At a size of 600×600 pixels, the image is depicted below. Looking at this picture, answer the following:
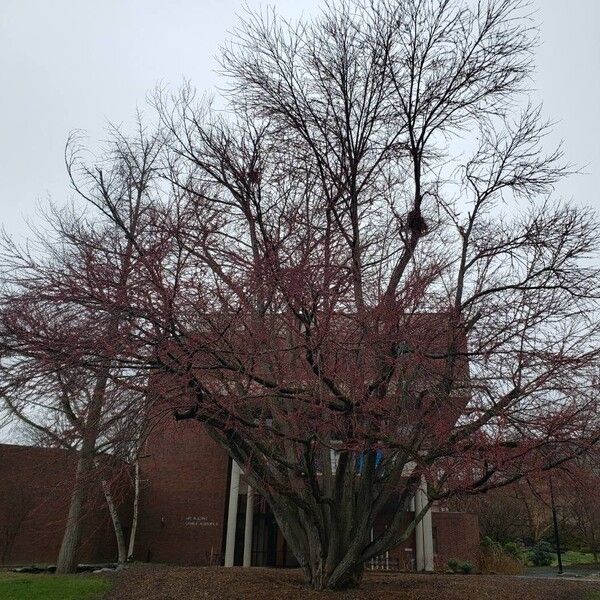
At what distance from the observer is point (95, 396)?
23.7 ft

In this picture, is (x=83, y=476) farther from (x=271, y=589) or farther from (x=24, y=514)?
(x=24, y=514)

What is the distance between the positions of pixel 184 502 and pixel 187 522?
827 millimetres

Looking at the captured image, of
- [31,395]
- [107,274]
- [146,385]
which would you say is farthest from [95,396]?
[107,274]

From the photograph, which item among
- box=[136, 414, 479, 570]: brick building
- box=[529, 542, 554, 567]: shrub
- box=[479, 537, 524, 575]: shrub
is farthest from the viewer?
box=[529, 542, 554, 567]: shrub

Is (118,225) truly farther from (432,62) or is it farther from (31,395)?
(432,62)

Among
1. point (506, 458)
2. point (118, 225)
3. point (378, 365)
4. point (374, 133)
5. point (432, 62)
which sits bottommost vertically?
point (506, 458)

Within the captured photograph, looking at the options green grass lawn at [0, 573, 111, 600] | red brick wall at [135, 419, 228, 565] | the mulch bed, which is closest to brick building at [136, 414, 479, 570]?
red brick wall at [135, 419, 228, 565]

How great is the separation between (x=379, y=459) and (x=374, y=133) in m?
6.23

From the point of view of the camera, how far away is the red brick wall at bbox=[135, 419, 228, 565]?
23.8 m

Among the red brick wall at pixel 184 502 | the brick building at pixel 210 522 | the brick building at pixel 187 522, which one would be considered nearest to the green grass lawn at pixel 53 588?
the brick building at pixel 187 522

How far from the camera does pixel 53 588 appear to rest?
11.4 m

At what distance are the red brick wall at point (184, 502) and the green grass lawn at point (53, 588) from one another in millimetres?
11096

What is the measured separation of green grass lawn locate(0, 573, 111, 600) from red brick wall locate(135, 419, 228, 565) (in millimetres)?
11096

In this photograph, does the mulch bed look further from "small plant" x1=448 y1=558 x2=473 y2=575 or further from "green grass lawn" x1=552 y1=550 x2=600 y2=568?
"green grass lawn" x1=552 y1=550 x2=600 y2=568
